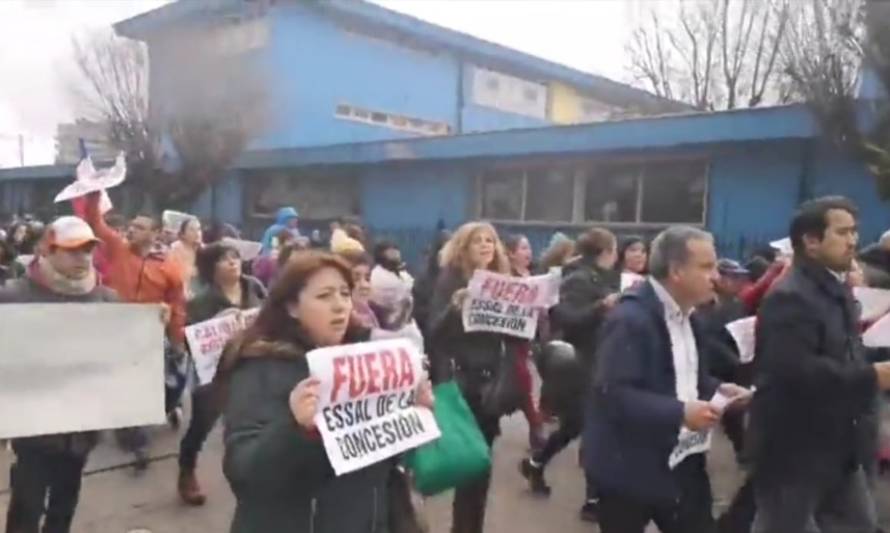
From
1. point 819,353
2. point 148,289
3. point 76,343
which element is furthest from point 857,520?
point 148,289

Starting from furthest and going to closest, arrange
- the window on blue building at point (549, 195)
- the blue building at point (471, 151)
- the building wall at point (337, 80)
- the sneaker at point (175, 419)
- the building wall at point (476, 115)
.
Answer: the building wall at point (476, 115)
the building wall at point (337, 80)
the window on blue building at point (549, 195)
the blue building at point (471, 151)
the sneaker at point (175, 419)

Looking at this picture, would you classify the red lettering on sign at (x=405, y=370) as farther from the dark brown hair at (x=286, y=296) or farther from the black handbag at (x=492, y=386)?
the black handbag at (x=492, y=386)

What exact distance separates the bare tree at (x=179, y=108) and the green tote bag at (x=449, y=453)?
19.7 m

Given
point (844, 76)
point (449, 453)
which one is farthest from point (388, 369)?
point (844, 76)

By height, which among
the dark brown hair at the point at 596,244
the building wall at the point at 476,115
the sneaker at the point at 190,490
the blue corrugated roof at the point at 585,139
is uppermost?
the building wall at the point at 476,115

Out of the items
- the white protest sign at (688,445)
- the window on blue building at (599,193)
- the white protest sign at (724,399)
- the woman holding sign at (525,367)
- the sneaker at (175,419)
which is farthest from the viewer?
the window on blue building at (599,193)

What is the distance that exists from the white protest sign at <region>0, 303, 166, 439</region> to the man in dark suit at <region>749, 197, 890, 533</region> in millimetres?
2491

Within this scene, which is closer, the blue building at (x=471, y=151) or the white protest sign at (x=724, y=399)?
the white protest sign at (x=724, y=399)

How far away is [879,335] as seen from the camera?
364cm

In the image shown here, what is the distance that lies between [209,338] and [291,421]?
3.01m

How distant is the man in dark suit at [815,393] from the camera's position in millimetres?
3260

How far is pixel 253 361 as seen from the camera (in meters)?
2.46

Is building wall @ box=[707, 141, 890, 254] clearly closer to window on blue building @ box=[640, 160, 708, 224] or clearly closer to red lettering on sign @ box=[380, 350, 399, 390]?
window on blue building @ box=[640, 160, 708, 224]

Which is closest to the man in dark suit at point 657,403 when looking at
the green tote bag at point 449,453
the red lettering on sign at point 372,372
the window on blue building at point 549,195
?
the green tote bag at point 449,453
